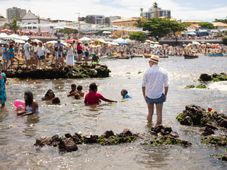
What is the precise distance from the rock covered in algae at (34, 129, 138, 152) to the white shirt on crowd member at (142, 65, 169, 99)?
3.98 ft

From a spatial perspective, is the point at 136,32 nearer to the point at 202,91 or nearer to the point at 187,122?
the point at 202,91

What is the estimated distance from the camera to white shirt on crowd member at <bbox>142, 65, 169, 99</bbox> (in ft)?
32.7

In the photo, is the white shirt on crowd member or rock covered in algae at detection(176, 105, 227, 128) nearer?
the white shirt on crowd member

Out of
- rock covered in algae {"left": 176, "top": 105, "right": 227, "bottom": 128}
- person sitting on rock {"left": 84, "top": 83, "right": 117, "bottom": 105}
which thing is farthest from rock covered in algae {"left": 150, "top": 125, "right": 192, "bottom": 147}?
person sitting on rock {"left": 84, "top": 83, "right": 117, "bottom": 105}

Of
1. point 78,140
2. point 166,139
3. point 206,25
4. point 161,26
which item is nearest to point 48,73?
point 78,140

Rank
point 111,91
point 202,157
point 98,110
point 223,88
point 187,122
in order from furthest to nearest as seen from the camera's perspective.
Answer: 1. point 223,88
2. point 111,91
3. point 98,110
4. point 187,122
5. point 202,157

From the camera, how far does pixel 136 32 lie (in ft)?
375

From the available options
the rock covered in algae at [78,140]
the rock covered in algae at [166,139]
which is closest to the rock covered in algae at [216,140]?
the rock covered in algae at [166,139]

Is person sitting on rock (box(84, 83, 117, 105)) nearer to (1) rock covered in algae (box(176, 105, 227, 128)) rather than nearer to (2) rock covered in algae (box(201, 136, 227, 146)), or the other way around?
(1) rock covered in algae (box(176, 105, 227, 128))

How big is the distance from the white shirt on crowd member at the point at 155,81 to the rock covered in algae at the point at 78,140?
1.21m

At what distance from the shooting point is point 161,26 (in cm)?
11462

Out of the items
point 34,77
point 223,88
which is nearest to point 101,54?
point 34,77

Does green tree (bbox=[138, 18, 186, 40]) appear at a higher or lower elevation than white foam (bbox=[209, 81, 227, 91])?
higher

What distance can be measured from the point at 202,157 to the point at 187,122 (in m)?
3.21
